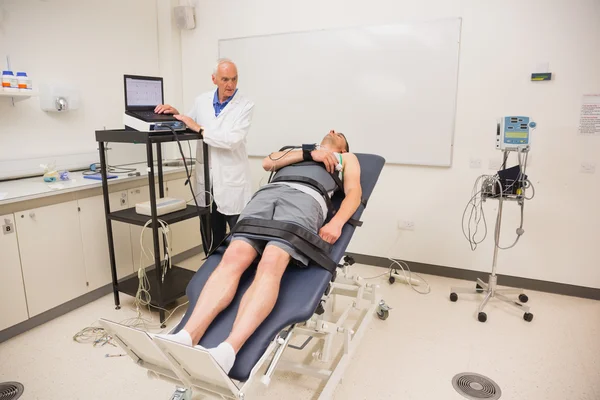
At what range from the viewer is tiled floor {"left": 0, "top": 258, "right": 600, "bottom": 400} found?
1.95 metres

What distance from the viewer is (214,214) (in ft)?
9.04

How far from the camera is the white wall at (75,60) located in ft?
8.80

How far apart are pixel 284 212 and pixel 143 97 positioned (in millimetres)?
1275

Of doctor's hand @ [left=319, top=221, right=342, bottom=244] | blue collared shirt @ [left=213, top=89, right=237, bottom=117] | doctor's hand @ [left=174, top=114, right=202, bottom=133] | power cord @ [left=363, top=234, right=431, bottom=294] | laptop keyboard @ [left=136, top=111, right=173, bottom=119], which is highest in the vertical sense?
blue collared shirt @ [left=213, top=89, right=237, bottom=117]

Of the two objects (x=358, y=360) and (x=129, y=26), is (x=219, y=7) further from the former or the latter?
(x=358, y=360)

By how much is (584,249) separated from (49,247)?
11.3ft

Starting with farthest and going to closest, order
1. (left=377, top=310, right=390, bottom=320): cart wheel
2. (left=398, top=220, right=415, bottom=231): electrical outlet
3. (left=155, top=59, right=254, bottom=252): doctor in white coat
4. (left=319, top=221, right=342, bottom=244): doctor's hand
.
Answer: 1. (left=398, top=220, right=415, bottom=231): electrical outlet
2. (left=377, top=310, right=390, bottom=320): cart wheel
3. (left=155, top=59, right=254, bottom=252): doctor in white coat
4. (left=319, top=221, right=342, bottom=244): doctor's hand

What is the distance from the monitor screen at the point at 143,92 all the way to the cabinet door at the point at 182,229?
2.64 ft

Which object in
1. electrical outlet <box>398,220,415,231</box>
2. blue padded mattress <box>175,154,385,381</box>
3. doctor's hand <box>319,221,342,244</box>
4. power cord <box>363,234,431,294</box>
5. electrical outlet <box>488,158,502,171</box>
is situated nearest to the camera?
blue padded mattress <box>175,154,385,381</box>

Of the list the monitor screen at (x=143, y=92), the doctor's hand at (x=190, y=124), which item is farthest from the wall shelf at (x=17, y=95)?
the doctor's hand at (x=190, y=124)

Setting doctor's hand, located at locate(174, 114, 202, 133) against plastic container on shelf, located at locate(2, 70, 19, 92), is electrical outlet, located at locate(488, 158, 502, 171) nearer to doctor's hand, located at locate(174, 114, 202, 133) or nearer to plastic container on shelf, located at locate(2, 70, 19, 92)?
doctor's hand, located at locate(174, 114, 202, 133)

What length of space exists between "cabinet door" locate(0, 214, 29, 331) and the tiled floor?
0.16 m

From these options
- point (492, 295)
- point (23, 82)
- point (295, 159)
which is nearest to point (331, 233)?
point (295, 159)

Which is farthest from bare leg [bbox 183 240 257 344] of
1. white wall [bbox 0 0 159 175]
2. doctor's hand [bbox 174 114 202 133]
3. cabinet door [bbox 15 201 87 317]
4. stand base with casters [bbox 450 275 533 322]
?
white wall [bbox 0 0 159 175]
